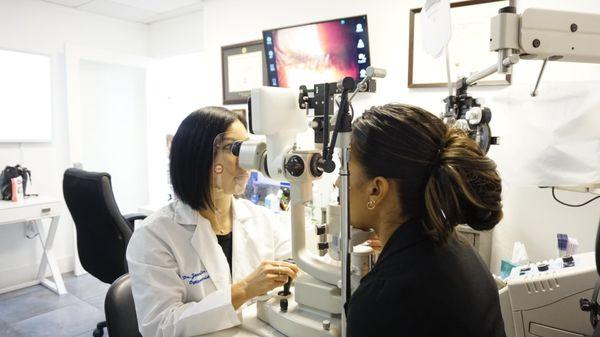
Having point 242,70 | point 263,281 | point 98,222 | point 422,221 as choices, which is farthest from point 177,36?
point 422,221

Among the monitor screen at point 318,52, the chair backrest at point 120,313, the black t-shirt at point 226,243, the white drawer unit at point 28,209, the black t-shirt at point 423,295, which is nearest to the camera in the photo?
the black t-shirt at point 423,295

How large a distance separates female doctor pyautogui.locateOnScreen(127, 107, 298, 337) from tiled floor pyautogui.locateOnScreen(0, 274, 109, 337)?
72.0 inches

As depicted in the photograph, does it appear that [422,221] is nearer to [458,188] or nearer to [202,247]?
[458,188]

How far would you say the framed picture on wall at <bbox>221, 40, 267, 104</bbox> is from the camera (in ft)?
9.45

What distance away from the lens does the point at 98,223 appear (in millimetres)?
2166

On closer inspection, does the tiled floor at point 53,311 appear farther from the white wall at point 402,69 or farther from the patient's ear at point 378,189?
the patient's ear at point 378,189

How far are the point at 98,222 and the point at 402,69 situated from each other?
1924 millimetres

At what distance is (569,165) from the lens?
139cm

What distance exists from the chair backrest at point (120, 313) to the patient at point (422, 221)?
0.73m

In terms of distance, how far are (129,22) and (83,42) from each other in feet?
1.71

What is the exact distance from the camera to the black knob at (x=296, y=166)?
2.82ft

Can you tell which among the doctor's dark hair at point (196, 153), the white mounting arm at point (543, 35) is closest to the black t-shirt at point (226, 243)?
the doctor's dark hair at point (196, 153)

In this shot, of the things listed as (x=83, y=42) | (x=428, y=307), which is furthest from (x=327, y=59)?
(x=83, y=42)

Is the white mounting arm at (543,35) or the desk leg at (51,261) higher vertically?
the white mounting arm at (543,35)
